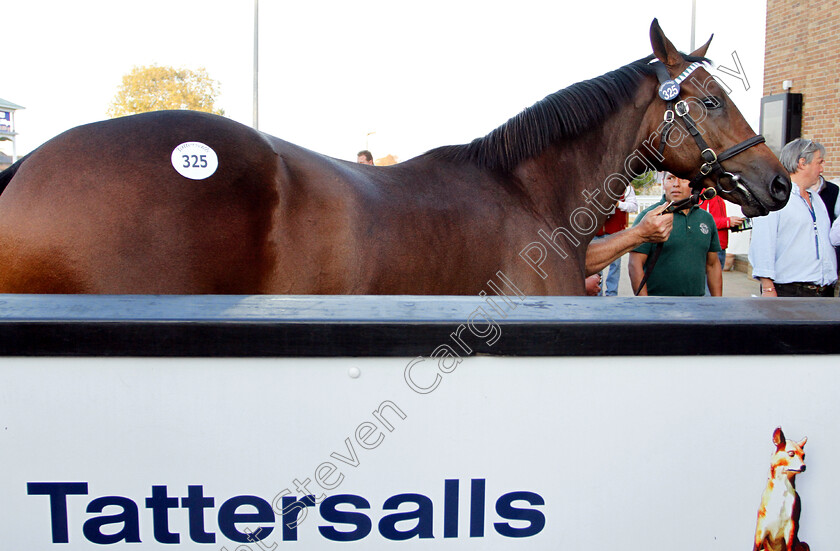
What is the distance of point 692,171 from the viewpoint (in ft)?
10.5

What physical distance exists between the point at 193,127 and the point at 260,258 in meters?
0.52

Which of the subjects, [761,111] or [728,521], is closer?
[728,521]

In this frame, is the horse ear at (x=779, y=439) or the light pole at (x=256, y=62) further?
the light pole at (x=256, y=62)

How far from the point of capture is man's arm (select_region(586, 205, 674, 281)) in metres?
3.05

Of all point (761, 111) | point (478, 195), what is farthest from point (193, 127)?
point (761, 111)

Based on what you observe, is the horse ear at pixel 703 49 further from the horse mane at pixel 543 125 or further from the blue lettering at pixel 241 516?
the blue lettering at pixel 241 516

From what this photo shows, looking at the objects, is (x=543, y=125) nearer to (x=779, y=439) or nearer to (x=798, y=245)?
(x=779, y=439)

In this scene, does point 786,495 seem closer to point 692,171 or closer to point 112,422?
point 112,422

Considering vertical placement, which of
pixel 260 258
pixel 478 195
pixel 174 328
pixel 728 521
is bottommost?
pixel 728 521

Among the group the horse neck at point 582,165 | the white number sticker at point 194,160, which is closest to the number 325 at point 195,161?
the white number sticker at point 194,160

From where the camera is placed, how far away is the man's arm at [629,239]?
3051 millimetres

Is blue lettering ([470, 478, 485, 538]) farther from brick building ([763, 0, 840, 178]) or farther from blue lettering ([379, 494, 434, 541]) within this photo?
brick building ([763, 0, 840, 178])

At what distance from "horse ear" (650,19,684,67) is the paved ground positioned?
5.32 m

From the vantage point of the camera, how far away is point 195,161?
2.01m
